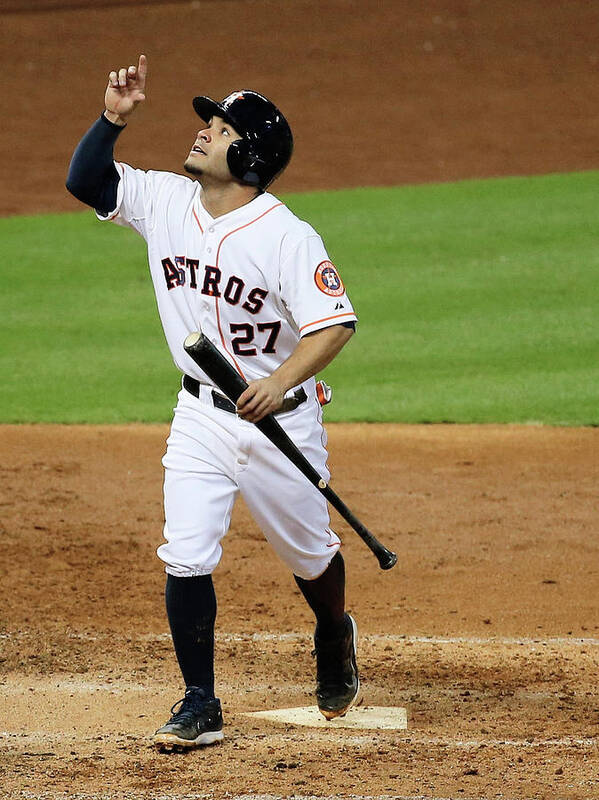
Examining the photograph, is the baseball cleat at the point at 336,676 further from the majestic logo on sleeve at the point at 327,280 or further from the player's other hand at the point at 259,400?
the majestic logo on sleeve at the point at 327,280

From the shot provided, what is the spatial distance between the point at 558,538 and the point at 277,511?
2.63 m

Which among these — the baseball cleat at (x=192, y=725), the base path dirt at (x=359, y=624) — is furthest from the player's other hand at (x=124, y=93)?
the base path dirt at (x=359, y=624)

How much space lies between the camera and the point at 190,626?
3906mm

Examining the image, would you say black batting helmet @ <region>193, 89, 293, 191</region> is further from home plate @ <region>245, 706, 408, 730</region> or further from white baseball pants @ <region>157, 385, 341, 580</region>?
home plate @ <region>245, 706, 408, 730</region>

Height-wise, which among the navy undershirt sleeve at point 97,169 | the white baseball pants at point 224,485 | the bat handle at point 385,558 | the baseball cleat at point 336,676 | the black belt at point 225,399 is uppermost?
the navy undershirt sleeve at point 97,169

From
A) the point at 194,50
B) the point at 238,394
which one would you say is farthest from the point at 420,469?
the point at 194,50

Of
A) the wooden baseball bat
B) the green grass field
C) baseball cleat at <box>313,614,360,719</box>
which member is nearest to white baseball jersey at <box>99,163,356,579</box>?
the wooden baseball bat

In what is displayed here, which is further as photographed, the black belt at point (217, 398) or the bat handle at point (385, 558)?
the bat handle at point (385, 558)

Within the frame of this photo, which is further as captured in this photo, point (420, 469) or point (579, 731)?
point (420, 469)

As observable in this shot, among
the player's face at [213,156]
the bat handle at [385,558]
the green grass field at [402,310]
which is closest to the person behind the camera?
the player's face at [213,156]

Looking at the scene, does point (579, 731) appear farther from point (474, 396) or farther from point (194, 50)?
point (194, 50)

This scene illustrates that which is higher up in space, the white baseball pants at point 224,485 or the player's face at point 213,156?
the player's face at point 213,156

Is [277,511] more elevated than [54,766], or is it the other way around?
[277,511]

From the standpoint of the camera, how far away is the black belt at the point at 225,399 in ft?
Result: 12.8
